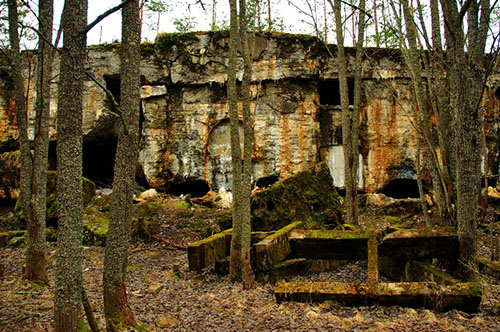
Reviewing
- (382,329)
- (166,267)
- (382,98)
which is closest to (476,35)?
(382,329)

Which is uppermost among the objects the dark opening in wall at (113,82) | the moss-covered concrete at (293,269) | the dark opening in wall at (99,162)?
the dark opening in wall at (113,82)

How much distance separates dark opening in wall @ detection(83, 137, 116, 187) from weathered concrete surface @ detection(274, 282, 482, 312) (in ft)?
43.3

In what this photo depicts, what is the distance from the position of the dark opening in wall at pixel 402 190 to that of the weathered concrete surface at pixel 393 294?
11042 mm

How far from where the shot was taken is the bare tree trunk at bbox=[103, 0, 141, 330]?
3926mm

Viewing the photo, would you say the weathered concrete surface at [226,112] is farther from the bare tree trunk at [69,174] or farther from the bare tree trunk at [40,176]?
the bare tree trunk at [69,174]

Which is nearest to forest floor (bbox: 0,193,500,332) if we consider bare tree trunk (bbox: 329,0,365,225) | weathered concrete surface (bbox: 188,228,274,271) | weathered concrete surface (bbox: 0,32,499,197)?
weathered concrete surface (bbox: 188,228,274,271)

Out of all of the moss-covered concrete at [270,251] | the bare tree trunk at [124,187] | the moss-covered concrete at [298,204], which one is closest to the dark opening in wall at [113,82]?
the moss-covered concrete at [298,204]

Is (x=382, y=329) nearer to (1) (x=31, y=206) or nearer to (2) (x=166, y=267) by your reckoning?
(2) (x=166, y=267)

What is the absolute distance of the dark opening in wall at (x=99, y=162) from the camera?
16312mm

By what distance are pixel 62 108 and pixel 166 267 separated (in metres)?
5.10

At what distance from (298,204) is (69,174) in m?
5.82

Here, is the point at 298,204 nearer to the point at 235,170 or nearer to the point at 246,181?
the point at 235,170

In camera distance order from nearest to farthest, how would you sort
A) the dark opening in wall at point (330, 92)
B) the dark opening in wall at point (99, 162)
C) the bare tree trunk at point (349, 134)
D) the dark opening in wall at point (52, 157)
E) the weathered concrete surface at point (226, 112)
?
the bare tree trunk at point (349, 134), the weathered concrete surface at point (226, 112), the dark opening in wall at point (52, 157), the dark opening in wall at point (330, 92), the dark opening in wall at point (99, 162)

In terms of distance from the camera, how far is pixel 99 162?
17500mm
